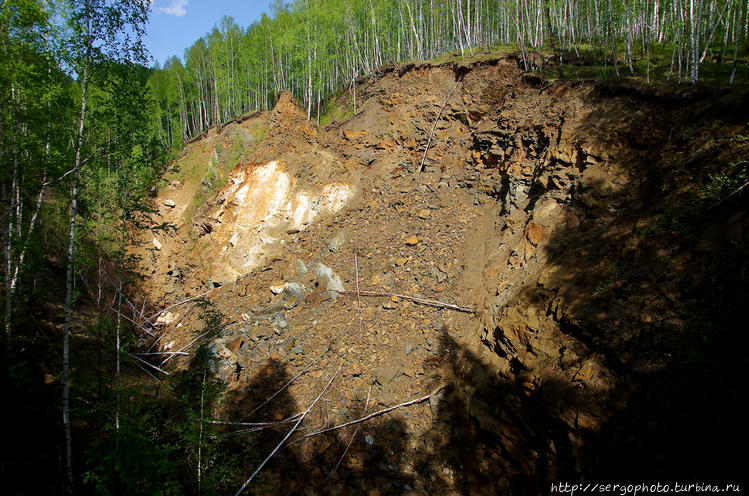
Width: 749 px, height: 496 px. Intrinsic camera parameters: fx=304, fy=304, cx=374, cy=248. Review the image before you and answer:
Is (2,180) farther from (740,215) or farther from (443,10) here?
(443,10)

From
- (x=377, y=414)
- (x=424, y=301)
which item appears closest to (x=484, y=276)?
(x=424, y=301)

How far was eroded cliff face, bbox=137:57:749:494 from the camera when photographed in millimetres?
4578

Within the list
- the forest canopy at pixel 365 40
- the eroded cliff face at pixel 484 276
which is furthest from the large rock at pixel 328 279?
the forest canopy at pixel 365 40

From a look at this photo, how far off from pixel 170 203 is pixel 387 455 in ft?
58.8

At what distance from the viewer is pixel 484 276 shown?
8.95 m

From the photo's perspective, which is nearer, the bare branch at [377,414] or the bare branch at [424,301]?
the bare branch at [377,414]

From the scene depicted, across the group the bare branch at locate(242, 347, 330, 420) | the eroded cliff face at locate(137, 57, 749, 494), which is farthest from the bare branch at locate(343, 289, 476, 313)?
the bare branch at locate(242, 347, 330, 420)

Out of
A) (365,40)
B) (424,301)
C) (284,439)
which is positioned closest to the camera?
(284,439)

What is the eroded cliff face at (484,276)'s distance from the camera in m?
4.58

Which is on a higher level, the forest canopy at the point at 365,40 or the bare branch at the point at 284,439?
the forest canopy at the point at 365,40

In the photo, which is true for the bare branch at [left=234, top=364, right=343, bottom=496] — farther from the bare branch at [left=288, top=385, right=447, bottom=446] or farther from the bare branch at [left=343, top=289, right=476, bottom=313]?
the bare branch at [left=343, top=289, right=476, bottom=313]

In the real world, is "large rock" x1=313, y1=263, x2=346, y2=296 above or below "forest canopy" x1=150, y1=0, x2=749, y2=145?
below

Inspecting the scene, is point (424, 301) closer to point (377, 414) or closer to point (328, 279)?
point (377, 414)

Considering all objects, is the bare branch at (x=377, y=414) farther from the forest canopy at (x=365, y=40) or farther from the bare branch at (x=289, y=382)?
the forest canopy at (x=365, y=40)
